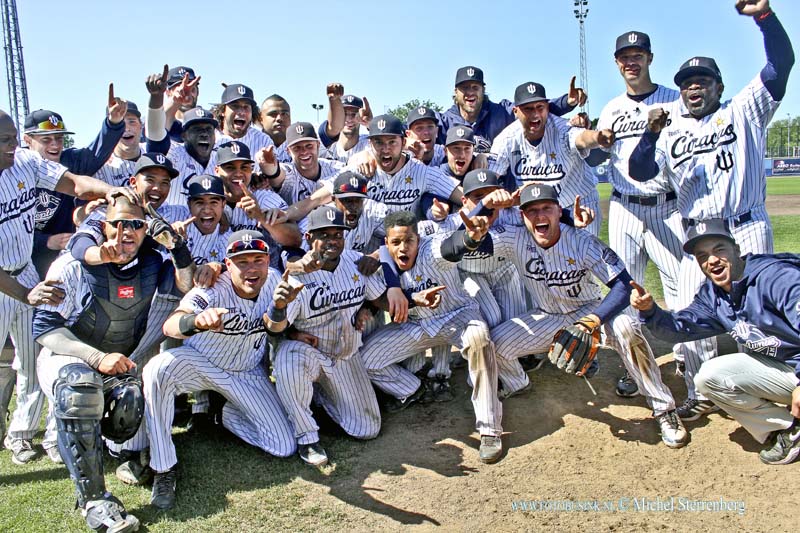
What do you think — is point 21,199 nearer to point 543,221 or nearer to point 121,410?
point 121,410

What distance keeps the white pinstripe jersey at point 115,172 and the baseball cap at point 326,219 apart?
2195 mm

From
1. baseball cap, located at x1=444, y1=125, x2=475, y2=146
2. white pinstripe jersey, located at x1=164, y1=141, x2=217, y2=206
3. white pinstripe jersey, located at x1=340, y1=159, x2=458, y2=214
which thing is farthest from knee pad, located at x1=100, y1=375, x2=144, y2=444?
baseball cap, located at x1=444, y1=125, x2=475, y2=146

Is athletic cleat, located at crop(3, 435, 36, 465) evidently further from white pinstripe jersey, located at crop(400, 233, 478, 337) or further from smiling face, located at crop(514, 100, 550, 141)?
smiling face, located at crop(514, 100, 550, 141)

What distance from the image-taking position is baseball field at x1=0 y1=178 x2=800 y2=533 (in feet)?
12.6

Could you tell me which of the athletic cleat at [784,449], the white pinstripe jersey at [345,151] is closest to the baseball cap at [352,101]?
the white pinstripe jersey at [345,151]

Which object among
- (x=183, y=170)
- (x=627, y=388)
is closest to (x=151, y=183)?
(x=183, y=170)

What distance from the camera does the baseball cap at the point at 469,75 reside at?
6.56 metres

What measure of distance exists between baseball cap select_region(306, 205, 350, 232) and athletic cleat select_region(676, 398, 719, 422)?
9.66ft

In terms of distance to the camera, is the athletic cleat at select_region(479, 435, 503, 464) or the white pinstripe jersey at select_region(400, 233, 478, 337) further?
the white pinstripe jersey at select_region(400, 233, 478, 337)

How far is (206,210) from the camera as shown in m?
5.11

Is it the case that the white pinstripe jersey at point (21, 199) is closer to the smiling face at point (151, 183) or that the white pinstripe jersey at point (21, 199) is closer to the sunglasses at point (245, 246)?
the smiling face at point (151, 183)

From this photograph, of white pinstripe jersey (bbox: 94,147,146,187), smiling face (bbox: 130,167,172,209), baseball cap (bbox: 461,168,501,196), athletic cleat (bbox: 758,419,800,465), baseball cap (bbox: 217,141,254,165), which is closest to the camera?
athletic cleat (bbox: 758,419,800,465)

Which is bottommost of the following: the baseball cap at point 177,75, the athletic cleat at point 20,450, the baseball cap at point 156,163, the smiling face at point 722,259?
the athletic cleat at point 20,450

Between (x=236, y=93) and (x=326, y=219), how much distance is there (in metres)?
2.31
